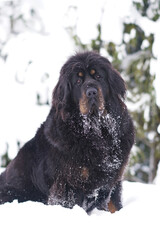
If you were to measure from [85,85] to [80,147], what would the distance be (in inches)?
22.7

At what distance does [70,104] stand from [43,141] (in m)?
0.45

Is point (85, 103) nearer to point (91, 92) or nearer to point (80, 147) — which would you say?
point (91, 92)

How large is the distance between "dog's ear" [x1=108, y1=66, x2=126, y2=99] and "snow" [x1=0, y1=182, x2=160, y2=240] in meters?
1.21

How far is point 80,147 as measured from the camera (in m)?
3.80

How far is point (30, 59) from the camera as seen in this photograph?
7.50 m

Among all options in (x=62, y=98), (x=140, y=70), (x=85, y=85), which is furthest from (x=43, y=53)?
(x=85, y=85)

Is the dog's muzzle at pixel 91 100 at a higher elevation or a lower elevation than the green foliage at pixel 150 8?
lower

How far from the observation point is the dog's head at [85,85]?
3786 mm

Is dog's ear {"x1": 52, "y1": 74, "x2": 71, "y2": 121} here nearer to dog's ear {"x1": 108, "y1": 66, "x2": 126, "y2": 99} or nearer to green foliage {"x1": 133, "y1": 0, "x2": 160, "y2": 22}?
dog's ear {"x1": 108, "y1": 66, "x2": 126, "y2": 99}

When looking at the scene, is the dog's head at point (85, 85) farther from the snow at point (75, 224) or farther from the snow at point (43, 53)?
the snow at point (43, 53)

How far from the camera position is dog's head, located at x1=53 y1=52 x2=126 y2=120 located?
12.4 feet

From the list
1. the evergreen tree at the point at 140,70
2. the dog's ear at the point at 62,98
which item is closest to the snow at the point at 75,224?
the dog's ear at the point at 62,98

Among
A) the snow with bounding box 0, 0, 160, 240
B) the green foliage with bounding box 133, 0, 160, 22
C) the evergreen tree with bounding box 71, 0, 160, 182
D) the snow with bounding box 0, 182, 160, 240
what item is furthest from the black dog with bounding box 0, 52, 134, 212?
the green foliage with bounding box 133, 0, 160, 22

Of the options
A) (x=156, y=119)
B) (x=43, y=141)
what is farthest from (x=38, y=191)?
(x=156, y=119)
